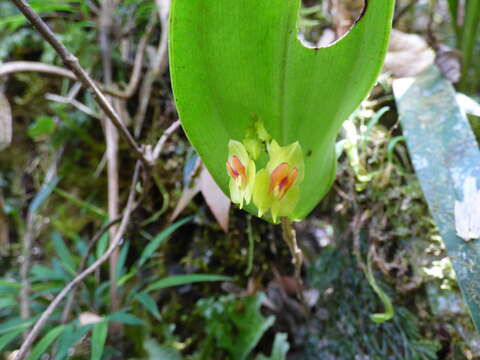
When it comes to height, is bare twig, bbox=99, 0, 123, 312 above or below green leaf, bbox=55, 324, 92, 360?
above

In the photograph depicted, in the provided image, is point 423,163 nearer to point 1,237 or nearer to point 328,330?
point 328,330

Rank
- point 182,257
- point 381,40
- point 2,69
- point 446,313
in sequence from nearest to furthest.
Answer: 1. point 381,40
2. point 446,313
3. point 2,69
4. point 182,257

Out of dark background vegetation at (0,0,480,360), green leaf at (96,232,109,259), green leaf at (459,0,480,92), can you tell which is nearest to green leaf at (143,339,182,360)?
dark background vegetation at (0,0,480,360)

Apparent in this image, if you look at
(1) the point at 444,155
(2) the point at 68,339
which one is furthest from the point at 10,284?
(1) the point at 444,155

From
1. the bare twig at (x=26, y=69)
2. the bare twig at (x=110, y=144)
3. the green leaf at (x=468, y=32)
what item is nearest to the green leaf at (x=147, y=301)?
the bare twig at (x=110, y=144)

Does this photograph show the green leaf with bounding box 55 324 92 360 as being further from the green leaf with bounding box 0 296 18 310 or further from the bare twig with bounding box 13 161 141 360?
the green leaf with bounding box 0 296 18 310

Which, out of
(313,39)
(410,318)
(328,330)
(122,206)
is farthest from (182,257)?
(313,39)
